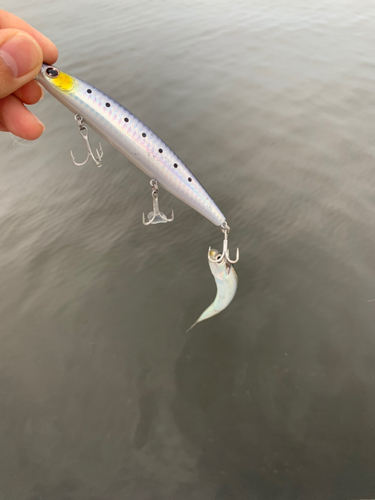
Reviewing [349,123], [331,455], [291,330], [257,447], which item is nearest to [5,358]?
[257,447]

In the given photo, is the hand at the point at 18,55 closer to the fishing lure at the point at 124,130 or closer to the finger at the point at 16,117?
the fishing lure at the point at 124,130

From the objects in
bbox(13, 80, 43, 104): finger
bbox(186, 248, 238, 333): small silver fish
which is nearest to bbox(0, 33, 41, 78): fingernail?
bbox(13, 80, 43, 104): finger

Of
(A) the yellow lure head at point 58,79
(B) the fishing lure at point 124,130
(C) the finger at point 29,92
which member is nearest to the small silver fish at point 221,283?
(B) the fishing lure at point 124,130

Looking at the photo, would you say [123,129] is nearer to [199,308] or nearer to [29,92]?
[29,92]

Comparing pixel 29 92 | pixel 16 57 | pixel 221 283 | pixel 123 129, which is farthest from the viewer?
pixel 221 283

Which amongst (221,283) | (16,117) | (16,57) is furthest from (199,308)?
(16,57)
